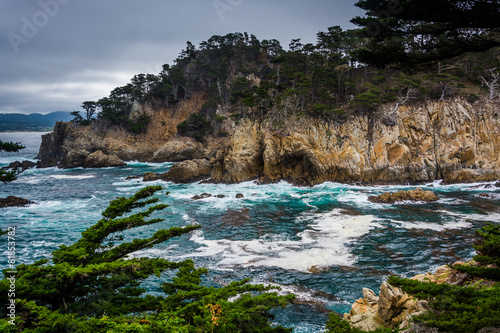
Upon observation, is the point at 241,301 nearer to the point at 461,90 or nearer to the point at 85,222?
the point at 85,222

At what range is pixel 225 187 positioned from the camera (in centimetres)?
3206

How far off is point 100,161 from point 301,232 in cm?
4503

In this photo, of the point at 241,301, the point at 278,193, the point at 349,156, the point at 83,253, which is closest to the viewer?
the point at 241,301

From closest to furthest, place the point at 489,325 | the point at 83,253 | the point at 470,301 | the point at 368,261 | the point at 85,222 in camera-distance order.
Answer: the point at 489,325
the point at 470,301
the point at 83,253
the point at 368,261
the point at 85,222

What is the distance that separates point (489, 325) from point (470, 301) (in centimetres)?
95

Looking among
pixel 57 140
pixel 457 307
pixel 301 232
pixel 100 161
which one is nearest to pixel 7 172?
pixel 457 307

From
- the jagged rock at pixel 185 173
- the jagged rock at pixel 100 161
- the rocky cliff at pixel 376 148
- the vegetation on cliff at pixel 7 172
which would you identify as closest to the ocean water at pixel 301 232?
the rocky cliff at pixel 376 148

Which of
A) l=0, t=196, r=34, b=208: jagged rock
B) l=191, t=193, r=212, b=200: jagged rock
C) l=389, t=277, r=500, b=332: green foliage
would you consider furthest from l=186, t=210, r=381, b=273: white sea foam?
l=0, t=196, r=34, b=208: jagged rock

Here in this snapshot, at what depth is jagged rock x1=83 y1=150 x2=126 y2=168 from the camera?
50.5 meters

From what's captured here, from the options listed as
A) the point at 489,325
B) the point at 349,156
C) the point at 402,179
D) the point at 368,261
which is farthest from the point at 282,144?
the point at 489,325

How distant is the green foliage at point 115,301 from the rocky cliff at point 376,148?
2642 cm

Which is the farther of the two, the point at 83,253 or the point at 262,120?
the point at 262,120

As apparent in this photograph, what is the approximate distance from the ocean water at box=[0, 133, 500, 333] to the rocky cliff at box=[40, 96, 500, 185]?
2.25 metres

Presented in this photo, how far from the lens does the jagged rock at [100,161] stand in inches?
1987
